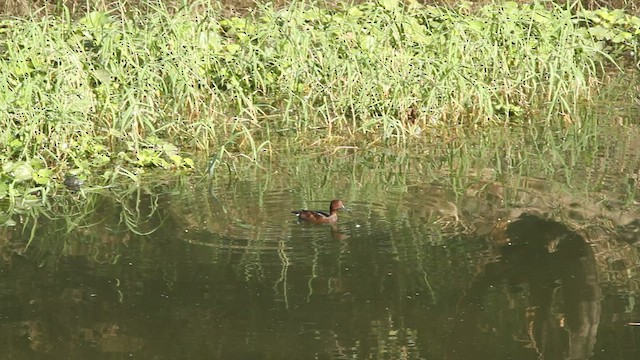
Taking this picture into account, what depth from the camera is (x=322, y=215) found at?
23.9ft

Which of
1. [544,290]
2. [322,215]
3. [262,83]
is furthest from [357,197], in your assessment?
[262,83]

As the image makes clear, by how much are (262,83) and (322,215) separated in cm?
294

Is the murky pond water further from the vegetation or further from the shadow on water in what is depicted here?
the vegetation

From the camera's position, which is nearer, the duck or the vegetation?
the duck

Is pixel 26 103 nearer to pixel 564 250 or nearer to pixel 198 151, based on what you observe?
pixel 198 151

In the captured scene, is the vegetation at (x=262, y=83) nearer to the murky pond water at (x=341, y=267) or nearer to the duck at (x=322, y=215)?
the murky pond water at (x=341, y=267)

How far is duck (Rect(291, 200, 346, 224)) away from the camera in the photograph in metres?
7.29

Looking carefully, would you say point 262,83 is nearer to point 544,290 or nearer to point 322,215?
point 322,215

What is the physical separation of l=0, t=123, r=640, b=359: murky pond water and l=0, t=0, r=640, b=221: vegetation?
27.3 inches

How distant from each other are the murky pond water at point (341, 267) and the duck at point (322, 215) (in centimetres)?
5

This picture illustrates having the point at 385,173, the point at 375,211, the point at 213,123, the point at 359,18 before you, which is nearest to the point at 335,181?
the point at 385,173

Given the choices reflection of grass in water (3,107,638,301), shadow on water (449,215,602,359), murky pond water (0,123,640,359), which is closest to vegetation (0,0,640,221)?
reflection of grass in water (3,107,638,301)

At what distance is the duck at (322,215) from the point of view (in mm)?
7289

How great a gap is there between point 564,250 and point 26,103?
3.98 meters
